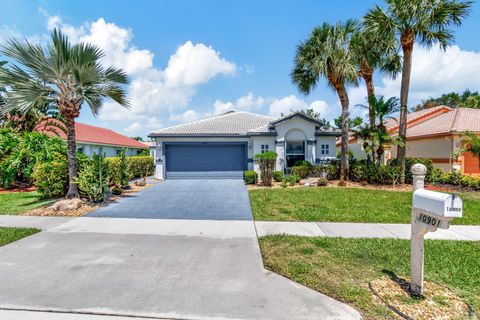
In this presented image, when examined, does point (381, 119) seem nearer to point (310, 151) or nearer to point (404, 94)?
point (404, 94)

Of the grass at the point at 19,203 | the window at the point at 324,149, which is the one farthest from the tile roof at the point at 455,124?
the grass at the point at 19,203

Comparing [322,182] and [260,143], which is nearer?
[322,182]

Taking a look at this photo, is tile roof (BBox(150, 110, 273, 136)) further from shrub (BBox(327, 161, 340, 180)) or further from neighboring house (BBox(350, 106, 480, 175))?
neighboring house (BBox(350, 106, 480, 175))

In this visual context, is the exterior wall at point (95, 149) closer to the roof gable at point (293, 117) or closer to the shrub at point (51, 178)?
the shrub at point (51, 178)

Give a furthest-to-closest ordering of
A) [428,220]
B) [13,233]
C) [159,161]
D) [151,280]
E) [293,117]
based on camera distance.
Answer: [159,161] < [293,117] < [13,233] < [151,280] < [428,220]

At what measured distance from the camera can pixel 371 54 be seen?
564 inches

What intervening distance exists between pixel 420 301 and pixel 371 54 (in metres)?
14.2

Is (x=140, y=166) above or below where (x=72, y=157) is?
below

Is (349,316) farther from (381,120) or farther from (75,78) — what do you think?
(381,120)

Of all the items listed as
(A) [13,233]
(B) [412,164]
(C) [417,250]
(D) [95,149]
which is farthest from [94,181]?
(B) [412,164]

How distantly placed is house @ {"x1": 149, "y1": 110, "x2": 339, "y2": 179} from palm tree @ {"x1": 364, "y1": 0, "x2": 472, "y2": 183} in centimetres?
494

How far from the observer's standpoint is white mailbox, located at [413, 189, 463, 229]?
2.96 metres

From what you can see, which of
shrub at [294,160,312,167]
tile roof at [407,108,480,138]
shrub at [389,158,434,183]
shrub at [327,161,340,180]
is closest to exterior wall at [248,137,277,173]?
shrub at [294,160,312,167]

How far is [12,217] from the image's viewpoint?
7879 mm
